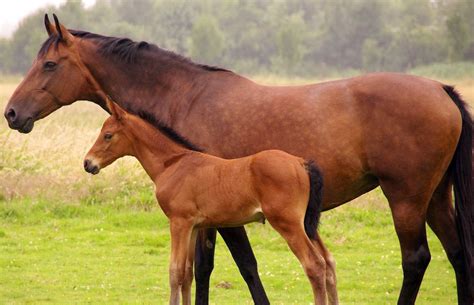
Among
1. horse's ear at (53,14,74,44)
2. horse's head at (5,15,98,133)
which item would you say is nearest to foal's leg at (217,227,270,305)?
horse's head at (5,15,98,133)

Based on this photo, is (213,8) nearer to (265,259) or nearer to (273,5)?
(273,5)

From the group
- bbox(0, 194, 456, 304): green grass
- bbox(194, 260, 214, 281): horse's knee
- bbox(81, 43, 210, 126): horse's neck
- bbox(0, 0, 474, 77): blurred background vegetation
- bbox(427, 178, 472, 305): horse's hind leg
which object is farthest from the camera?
bbox(0, 0, 474, 77): blurred background vegetation

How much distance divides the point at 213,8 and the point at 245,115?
92253 millimetres

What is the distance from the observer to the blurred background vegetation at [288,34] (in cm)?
6588

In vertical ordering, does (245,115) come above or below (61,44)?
below

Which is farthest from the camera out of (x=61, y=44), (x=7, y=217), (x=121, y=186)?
(x=121, y=186)

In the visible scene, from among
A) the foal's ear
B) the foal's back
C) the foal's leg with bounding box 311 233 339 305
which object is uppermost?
the foal's ear

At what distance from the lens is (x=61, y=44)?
314 inches

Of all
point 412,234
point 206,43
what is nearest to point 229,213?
point 412,234

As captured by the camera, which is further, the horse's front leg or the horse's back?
the horse's back

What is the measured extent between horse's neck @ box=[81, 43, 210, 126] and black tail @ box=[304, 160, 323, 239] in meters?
1.50

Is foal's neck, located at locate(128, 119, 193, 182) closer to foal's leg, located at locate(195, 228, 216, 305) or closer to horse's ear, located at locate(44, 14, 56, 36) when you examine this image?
foal's leg, located at locate(195, 228, 216, 305)

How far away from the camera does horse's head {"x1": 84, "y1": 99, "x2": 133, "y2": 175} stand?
23.6 ft

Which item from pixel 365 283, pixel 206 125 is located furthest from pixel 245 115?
pixel 365 283
